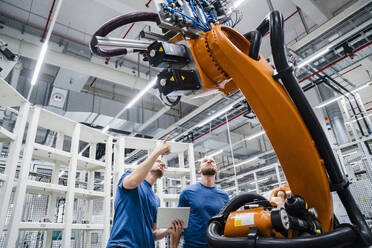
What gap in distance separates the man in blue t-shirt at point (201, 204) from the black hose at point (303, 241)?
1398mm

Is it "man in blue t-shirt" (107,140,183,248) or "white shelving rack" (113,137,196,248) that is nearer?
"man in blue t-shirt" (107,140,183,248)

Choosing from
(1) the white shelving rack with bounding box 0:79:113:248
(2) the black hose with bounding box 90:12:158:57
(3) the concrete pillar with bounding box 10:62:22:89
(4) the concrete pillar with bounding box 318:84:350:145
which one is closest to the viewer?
(2) the black hose with bounding box 90:12:158:57

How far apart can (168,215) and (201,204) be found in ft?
1.75

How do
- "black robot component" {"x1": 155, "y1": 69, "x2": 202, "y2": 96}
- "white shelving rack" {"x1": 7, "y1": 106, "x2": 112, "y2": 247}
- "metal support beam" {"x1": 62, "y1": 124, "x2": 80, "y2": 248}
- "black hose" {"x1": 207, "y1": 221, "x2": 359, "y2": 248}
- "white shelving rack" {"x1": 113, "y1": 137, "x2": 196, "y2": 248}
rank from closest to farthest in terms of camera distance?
1. "black hose" {"x1": 207, "y1": 221, "x2": 359, "y2": 248}
2. "black robot component" {"x1": 155, "y1": 69, "x2": 202, "y2": 96}
3. "white shelving rack" {"x1": 7, "y1": 106, "x2": 112, "y2": 247}
4. "metal support beam" {"x1": 62, "y1": 124, "x2": 80, "y2": 248}
5. "white shelving rack" {"x1": 113, "y1": 137, "x2": 196, "y2": 248}

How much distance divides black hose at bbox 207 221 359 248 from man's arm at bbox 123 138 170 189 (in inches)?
36.7

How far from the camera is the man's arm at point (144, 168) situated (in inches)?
71.4

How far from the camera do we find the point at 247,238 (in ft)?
3.01

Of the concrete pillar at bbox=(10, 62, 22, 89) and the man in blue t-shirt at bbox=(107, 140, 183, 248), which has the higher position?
the concrete pillar at bbox=(10, 62, 22, 89)

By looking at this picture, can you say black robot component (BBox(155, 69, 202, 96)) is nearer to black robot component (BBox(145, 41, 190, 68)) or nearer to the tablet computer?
black robot component (BBox(145, 41, 190, 68))

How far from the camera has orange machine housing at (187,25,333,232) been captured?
1034mm

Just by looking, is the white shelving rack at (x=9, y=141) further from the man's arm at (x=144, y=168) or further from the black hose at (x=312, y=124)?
the black hose at (x=312, y=124)

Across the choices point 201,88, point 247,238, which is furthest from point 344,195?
point 201,88

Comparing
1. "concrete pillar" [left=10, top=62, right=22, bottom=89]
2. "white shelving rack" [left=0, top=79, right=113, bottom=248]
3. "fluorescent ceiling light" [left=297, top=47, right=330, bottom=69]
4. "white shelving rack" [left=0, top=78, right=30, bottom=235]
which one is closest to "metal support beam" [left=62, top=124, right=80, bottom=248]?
"white shelving rack" [left=0, top=79, right=113, bottom=248]

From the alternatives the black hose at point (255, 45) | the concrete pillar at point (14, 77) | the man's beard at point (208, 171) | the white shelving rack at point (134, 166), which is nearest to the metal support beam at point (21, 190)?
the white shelving rack at point (134, 166)
